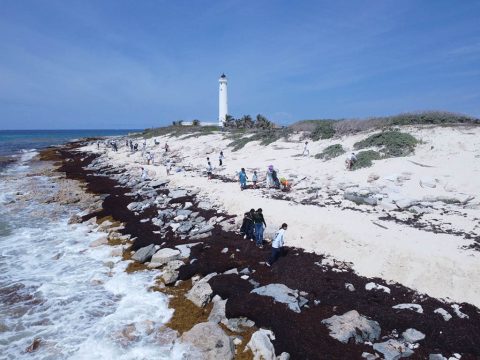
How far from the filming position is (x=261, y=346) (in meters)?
8.00

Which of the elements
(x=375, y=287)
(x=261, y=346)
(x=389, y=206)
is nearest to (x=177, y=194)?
(x=389, y=206)

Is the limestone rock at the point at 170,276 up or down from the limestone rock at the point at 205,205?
down

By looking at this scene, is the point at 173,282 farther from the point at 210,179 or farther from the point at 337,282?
the point at 210,179

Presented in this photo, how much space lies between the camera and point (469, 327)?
8.37 meters

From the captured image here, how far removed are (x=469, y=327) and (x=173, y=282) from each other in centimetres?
845

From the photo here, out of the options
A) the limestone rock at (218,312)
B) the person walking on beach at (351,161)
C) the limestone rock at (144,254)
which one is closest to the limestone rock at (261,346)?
the limestone rock at (218,312)

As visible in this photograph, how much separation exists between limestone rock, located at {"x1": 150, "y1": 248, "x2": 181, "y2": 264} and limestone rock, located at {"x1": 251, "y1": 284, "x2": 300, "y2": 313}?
4.10 meters

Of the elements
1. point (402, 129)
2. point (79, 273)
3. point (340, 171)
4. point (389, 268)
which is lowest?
point (79, 273)

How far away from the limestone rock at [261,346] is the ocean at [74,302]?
1.73m

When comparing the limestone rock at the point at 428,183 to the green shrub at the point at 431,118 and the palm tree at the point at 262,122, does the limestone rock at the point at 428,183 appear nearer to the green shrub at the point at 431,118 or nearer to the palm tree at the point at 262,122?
the green shrub at the point at 431,118

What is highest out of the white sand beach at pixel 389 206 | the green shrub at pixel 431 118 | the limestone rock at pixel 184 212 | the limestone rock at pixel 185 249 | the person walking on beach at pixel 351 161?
the green shrub at pixel 431 118

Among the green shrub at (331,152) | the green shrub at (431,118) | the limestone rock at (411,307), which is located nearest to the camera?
the limestone rock at (411,307)

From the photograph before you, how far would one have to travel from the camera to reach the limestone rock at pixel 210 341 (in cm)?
788

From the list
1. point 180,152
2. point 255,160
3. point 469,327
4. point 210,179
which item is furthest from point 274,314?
point 180,152
